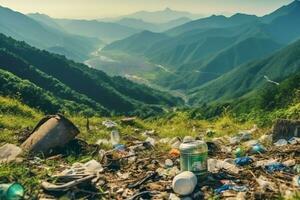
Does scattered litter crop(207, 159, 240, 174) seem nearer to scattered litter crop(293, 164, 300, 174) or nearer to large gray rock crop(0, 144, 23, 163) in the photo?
scattered litter crop(293, 164, 300, 174)

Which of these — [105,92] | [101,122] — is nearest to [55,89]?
[105,92]

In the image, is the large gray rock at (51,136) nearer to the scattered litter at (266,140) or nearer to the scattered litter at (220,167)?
the scattered litter at (220,167)

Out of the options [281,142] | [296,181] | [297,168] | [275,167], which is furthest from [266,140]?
[296,181]

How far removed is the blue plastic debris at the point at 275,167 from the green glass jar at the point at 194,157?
1.19m

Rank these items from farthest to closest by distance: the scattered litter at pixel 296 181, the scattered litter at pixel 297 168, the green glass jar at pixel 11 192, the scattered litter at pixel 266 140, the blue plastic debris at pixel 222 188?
the scattered litter at pixel 266 140, the scattered litter at pixel 297 168, the blue plastic debris at pixel 222 188, the scattered litter at pixel 296 181, the green glass jar at pixel 11 192

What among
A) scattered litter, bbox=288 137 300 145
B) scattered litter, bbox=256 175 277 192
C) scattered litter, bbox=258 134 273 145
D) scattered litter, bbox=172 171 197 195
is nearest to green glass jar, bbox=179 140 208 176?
scattered litter, bbox=172 171 197 195

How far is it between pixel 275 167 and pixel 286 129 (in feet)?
10.3

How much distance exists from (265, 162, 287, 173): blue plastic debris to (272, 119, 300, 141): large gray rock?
2.93m

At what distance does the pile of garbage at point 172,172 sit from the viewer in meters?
6.83

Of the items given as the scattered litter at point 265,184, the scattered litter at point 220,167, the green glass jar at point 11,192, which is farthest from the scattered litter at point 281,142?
the green glass jar at point 11,192

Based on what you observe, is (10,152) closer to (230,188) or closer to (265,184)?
(230,188)

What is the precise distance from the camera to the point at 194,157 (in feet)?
23.4

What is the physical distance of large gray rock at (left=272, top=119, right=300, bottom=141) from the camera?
10.6 m

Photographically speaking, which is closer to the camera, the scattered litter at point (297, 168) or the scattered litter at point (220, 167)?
the scattered litter at point (297, 168)
